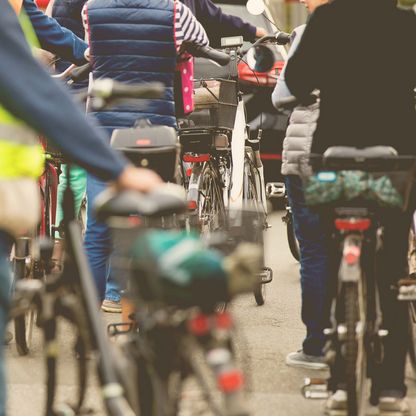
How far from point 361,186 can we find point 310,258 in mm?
1405

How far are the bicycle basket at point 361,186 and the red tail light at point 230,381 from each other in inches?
85.7

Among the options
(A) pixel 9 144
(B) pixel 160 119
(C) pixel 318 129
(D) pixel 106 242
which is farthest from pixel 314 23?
(A) pixel 9 144

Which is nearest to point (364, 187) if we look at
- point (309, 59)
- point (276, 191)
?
point (309, 59)

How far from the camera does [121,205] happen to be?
2689 millimetres

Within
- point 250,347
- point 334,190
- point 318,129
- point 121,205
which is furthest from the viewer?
point 250,347

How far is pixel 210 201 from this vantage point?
7730 mm

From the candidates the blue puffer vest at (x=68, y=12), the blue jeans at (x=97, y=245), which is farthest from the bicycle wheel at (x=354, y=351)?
the blue puffer vest at (x=68, y=12)

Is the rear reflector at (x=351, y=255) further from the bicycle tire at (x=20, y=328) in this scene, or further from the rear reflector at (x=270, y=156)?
the rear reflector at (x=270, y=156)

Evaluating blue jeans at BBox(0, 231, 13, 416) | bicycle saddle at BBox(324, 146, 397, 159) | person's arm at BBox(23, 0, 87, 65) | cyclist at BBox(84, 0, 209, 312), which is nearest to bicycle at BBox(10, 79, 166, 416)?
blue jeans at BBox(0, 231, 13, 416)

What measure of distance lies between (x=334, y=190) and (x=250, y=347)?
221 centimetres

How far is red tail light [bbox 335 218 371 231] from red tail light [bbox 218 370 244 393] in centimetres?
215

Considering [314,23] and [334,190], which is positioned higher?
[314,23]

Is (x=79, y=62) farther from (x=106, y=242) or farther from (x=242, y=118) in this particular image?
(x=242, y=118)

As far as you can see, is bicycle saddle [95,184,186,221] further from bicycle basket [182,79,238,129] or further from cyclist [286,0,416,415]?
bicycle basket [182,79,238,129]
